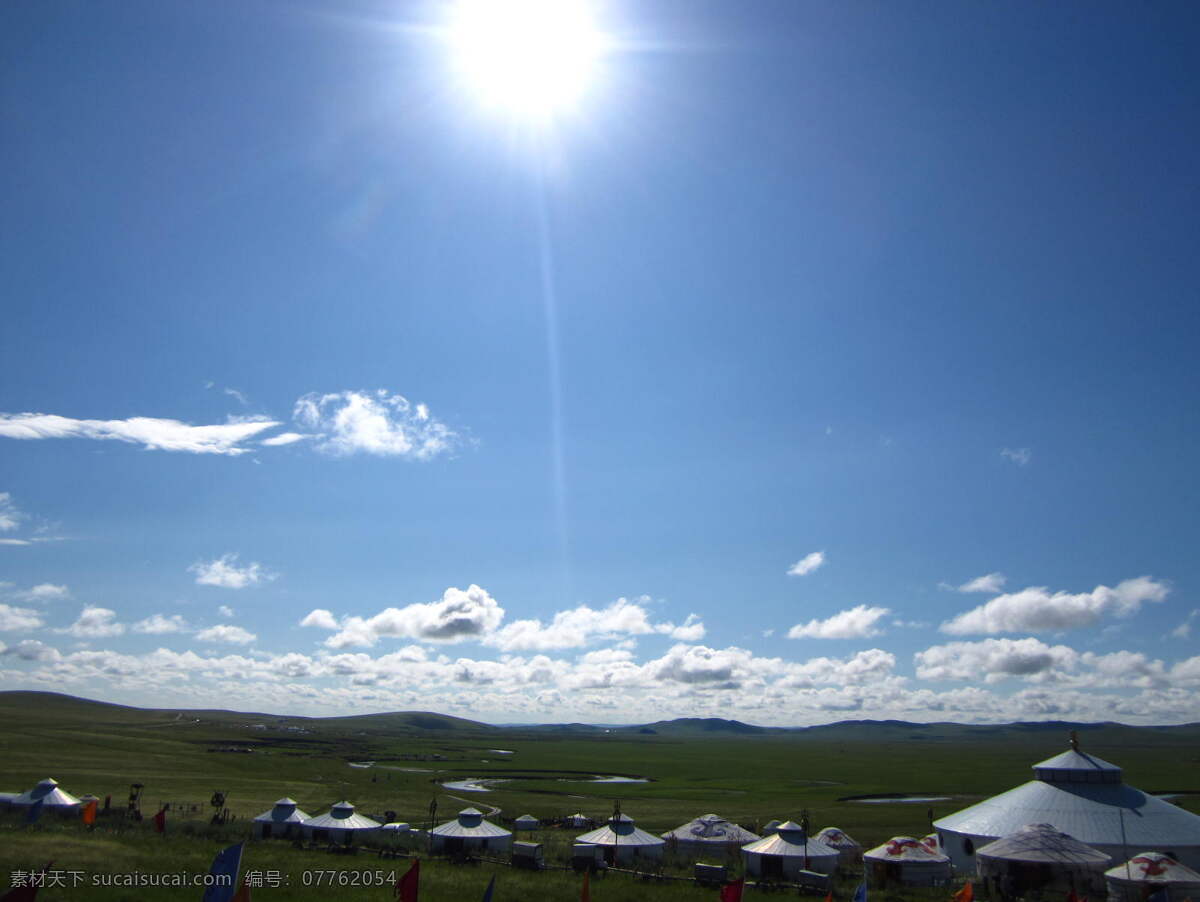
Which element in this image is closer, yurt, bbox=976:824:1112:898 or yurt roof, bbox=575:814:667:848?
yurt, bbox=976:824:1112:898

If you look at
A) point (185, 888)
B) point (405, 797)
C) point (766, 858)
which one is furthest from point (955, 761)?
point (185, 888)

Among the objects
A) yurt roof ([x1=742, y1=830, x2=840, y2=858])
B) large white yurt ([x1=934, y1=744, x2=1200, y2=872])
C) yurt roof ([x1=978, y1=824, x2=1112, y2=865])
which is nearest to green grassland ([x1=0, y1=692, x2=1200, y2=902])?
yurt roof ([x1=742, y1=830, x2=840, y2=858])

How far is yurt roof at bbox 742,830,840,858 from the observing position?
47.5m

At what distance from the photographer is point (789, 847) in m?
48.0

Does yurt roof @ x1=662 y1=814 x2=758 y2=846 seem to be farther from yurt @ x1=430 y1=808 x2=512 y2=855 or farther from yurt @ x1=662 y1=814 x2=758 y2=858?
yurt @ x1=430 y1=808 x2=512 y2=855

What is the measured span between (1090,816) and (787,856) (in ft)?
59.5

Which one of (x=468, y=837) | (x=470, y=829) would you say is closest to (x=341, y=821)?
(x=470, y=829)

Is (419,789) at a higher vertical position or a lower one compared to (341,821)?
lower

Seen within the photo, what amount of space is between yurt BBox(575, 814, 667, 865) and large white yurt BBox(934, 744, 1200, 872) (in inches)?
723

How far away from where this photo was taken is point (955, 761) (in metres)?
190

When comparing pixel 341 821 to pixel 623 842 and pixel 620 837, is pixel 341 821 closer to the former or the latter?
pixel 620 837

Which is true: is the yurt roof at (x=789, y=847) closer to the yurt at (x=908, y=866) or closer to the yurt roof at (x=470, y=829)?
the yurt at (x=908, y=866)

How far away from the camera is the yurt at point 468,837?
52.3m

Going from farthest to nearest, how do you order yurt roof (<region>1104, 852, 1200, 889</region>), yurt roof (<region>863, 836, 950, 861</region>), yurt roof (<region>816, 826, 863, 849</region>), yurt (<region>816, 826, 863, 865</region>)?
yurt roof (<region>816, 826, 863, 849</region>) < yurt (<region>816, 826, 863, 865</region>) < yurt roof (<region>863, 836, 950, 861</region>) < yurt roof (<region>1104, 852, 1200, 889</region>)
